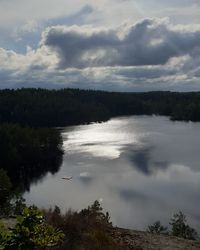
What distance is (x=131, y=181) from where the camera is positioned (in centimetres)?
9481

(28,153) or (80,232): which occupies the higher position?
(80,232)

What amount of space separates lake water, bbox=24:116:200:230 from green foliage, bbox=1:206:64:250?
48.5 m

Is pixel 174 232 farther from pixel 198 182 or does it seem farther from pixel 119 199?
pixel 198 182

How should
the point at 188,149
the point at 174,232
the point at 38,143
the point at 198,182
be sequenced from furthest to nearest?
the point at 188,149
the point at 38,143
the point at 198,182
the point at 174,232

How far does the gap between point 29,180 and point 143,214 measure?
42696 millimetres

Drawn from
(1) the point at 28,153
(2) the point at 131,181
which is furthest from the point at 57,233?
(1) the point at 28,153

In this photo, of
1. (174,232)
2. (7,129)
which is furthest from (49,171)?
(174,232)

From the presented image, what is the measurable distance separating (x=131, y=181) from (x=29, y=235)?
84653mm

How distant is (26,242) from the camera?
→ 35.9 ft

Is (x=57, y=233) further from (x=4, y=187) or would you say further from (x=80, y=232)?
(x=4, y=187)

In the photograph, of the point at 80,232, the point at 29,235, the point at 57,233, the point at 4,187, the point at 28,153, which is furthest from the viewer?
the point at 28,153

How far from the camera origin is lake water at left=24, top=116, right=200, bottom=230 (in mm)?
69500

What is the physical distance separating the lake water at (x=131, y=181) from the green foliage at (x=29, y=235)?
4850 centimetres

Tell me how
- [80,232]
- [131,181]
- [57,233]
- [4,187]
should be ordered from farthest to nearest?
[131,181] → [4,187] → [80,232] → [57,233]
